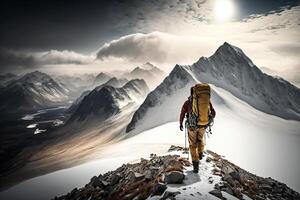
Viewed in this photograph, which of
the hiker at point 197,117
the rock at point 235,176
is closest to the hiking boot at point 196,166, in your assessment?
the hiker at point 197,117

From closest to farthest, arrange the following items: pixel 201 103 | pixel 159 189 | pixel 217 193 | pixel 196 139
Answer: pixel 217 193 → pixel 159 189 → pixel 201 103 → pixel 196 139

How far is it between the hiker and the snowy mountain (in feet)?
284

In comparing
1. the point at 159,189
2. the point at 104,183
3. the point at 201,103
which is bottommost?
the point at 104,183

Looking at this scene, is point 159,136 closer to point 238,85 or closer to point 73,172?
point 73,172

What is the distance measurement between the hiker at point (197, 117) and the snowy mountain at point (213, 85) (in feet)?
284

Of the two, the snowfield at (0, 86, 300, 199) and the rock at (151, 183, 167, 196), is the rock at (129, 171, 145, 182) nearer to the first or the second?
the rock at (151, 183, 167, 196)

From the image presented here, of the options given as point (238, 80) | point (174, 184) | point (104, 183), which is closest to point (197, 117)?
point (174, 184)

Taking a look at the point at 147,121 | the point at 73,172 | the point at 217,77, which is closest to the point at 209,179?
the point at 73,172

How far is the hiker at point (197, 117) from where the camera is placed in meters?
13.4

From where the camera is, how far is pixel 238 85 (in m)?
171

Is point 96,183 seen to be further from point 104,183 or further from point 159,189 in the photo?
point 159,189

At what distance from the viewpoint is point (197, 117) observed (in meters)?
13.4

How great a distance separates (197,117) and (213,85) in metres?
129

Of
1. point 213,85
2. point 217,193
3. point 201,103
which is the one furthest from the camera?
point 213,85
